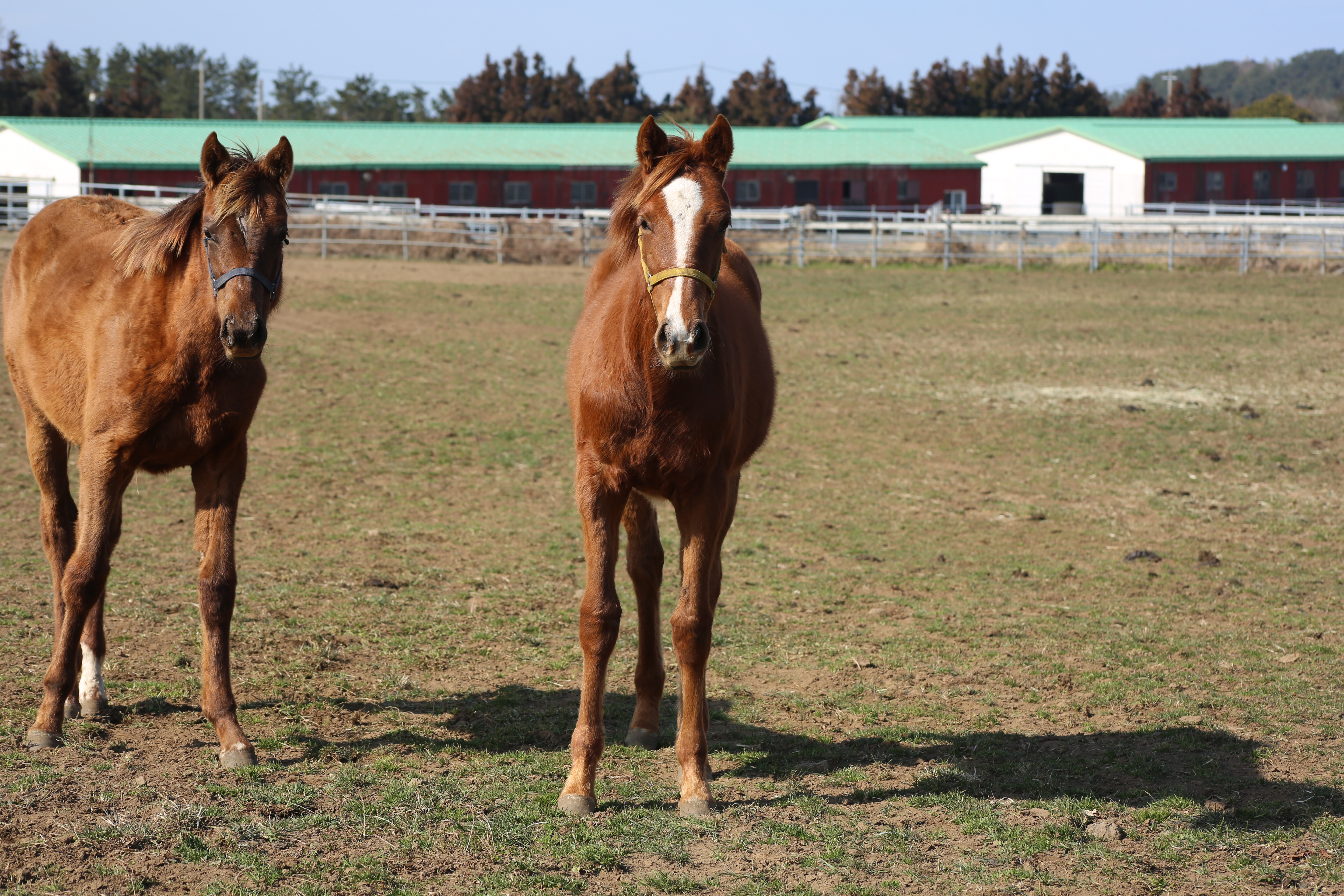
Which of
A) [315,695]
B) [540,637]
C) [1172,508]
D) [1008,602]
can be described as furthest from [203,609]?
[1172,508]

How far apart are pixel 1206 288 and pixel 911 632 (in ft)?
67.1

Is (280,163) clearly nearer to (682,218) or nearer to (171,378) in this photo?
(171,378)

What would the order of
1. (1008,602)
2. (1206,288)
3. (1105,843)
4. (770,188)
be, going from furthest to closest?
1. (770,188)
2. (1206,288)
3. (1008,602)
4. (1105,843)

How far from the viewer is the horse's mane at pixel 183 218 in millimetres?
4312

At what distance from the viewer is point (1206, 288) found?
23812mm

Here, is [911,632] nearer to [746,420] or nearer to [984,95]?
[746,420]

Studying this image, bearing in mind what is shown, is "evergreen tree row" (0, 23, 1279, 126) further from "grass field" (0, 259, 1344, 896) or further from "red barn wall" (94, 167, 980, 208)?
"grass field" (0, 259, 1344, 896)

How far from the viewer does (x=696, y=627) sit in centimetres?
429

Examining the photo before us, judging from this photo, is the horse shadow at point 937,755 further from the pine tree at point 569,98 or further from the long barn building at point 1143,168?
the pine tree at point 569,98

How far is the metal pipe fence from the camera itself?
2841cm

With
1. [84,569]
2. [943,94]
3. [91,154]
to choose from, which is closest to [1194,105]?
[943,94]

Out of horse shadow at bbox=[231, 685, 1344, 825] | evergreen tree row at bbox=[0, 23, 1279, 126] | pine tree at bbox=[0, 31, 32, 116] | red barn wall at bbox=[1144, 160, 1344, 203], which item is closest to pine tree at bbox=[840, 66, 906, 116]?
evergreen tree row at bbox=[0, 23, 1279, 126]

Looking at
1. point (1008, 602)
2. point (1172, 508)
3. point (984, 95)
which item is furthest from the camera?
point (984, 95)

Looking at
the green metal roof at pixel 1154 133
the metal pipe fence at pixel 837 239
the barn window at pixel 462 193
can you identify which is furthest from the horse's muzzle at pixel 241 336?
the green metal roof at pixel 1154 133
